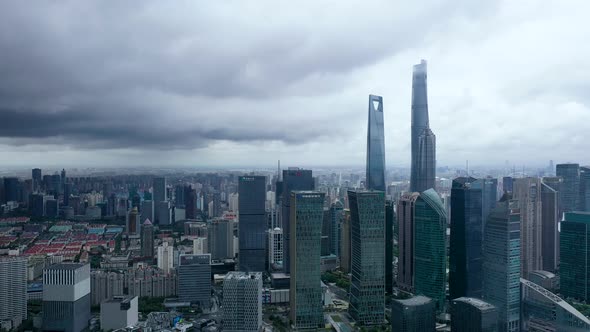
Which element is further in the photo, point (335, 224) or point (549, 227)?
point (335, 224)

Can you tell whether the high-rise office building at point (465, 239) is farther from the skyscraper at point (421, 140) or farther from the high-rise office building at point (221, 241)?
the high-rise office building at point (221, 241)

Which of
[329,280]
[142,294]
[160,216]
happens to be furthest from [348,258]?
[160,216]

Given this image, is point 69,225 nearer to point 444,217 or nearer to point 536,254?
point 444,217

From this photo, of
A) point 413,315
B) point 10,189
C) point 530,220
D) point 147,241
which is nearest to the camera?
point 413,315

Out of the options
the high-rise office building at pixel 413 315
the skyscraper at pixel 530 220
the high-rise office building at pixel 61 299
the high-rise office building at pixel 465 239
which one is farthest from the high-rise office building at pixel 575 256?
the high-rise office building at pixel 61 299

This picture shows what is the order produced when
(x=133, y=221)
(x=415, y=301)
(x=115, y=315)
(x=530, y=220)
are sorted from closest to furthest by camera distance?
(x=415, y=301)
(x=115, y=315)
(x=530, y=220)
(x=133, y=221)

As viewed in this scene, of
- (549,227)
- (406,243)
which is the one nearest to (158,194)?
(406,243)

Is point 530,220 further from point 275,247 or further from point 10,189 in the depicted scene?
point 10,189
